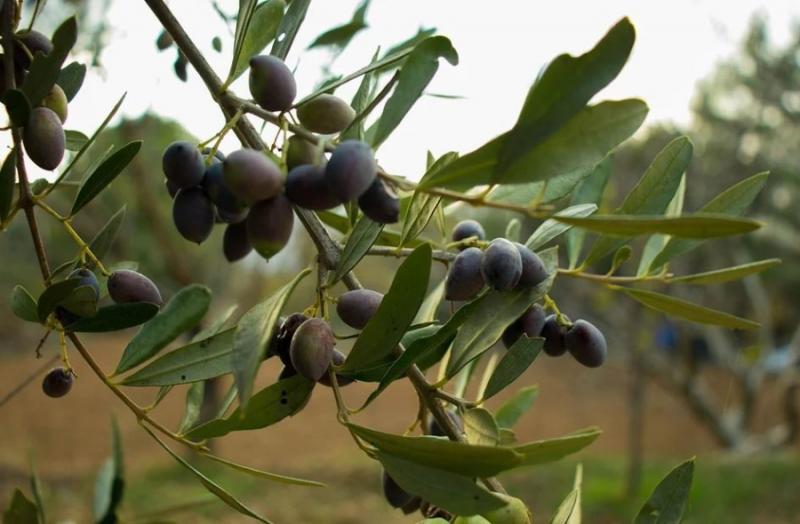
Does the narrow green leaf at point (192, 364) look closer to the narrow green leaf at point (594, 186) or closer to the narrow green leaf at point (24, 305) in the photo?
the narrow green leaf at point (24, 305)

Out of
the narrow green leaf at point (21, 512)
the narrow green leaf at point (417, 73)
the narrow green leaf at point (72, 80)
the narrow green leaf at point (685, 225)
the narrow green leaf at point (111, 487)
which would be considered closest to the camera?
the narrow green leaf at point (685, 225)

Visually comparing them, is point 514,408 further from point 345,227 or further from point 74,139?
point 74,139

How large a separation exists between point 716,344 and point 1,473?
5501 mm

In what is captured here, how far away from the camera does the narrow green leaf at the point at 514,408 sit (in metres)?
0.74

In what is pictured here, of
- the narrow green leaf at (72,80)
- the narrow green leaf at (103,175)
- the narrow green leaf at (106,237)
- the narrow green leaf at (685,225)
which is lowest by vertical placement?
the narrow green leaf at (685,225)

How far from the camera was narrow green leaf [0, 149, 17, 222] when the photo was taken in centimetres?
51

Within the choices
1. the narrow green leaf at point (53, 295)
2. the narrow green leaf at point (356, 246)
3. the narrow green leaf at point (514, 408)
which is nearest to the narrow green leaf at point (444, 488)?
the narrow green leaf at point (356, 246)

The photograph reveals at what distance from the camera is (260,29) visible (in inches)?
20.7

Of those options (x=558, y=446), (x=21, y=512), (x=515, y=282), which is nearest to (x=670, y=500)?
(x=558, y=446)

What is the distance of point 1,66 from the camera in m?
0.51

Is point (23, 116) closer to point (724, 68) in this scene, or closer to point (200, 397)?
point (200, 397)

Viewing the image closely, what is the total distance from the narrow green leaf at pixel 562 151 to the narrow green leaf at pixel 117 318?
7.7 inches

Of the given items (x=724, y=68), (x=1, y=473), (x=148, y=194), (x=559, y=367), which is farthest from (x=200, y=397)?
(x=559, y=367)

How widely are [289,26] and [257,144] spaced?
133 mm
